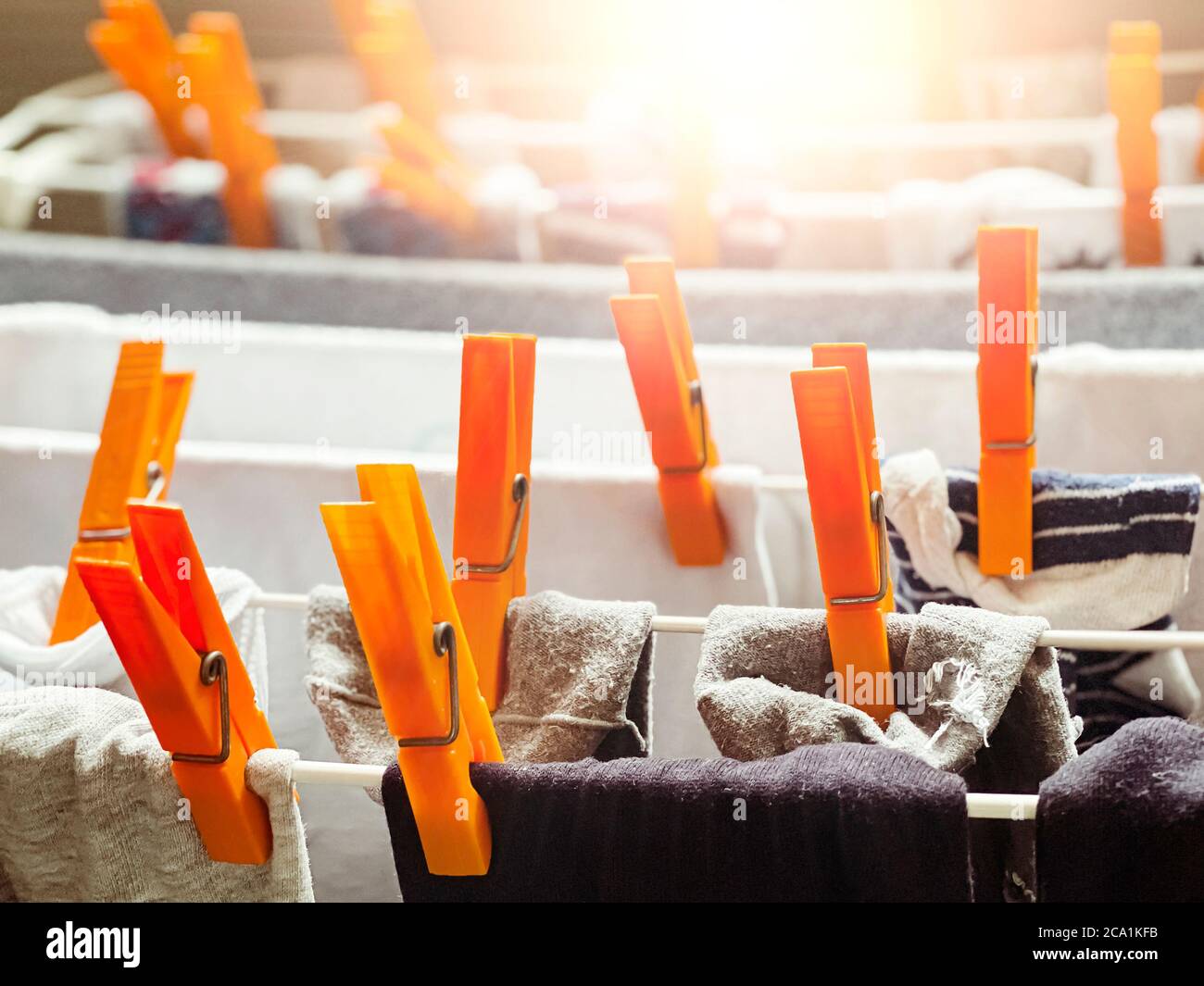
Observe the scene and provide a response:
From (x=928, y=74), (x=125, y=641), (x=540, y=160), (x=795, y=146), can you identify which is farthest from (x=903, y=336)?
(x=928, y=74)

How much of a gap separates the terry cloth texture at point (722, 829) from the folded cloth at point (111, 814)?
0.06 m

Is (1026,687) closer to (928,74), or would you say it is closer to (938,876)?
(938,876)

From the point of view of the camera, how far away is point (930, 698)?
40 cm

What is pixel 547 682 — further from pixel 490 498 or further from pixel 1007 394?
pixel 1007 394

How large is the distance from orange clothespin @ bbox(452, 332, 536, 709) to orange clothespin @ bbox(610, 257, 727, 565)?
0.05 metres

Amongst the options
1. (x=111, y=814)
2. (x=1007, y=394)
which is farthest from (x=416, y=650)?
(x=1007, y=394)

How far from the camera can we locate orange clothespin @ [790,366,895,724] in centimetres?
38

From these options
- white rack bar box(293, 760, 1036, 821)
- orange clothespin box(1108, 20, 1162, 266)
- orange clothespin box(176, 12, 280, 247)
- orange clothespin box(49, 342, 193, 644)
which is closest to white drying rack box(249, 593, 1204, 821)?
white rack bar box(293, 760, 1036, 821)

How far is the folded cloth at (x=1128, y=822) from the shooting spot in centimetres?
33

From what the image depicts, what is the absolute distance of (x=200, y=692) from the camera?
38cm

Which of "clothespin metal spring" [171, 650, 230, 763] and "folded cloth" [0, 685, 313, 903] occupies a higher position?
"clothespin metal spring" [171, 650, 230, 763]

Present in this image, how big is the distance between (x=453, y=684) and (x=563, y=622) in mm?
83

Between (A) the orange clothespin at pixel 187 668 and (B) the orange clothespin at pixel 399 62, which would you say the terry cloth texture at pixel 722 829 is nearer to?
(A) the orange clothespin at pixel 187 668

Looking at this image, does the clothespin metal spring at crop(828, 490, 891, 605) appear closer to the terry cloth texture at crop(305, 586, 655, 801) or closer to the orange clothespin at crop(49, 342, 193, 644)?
the terry cloth texture at crop(305, 586, 655, 801)
